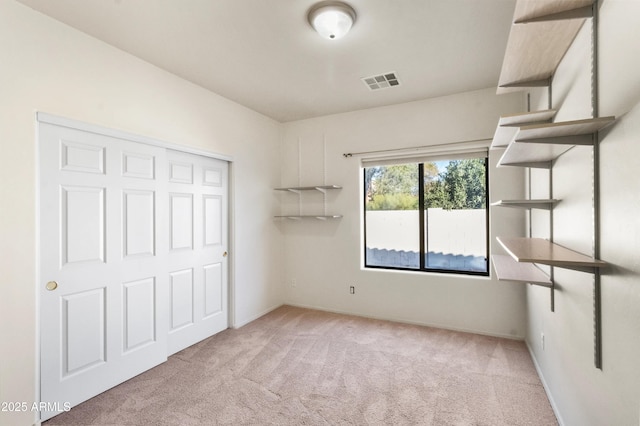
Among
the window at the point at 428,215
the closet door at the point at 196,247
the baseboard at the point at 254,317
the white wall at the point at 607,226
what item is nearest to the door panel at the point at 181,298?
the closet door at the point at 196,247

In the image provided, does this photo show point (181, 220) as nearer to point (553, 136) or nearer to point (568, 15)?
point (553, 136)

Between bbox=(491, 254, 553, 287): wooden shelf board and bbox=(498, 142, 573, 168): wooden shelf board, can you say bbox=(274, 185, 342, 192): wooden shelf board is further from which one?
bbox=(498, 142, 573, 168): wooden shelf board

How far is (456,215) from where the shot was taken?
3752 mm

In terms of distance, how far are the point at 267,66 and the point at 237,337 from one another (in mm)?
2976

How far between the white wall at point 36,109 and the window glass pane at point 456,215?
279 cm

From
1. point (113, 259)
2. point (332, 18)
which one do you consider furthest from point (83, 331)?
point (332, 18)

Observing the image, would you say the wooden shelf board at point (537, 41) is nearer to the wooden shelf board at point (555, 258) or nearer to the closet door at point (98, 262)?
the wooden shelf board at point (555, 258)

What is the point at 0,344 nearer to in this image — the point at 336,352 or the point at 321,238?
the point at 336,352

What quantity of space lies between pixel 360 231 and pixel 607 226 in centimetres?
300

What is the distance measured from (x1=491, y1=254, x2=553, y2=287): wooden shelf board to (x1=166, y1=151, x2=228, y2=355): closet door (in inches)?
117

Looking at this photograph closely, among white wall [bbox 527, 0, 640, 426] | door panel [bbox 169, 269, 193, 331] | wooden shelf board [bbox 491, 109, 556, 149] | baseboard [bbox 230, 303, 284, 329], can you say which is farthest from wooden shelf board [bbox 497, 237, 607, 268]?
baseboard [bbox 230, 303, 284, 329]

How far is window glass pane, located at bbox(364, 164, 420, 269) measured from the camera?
158 inches

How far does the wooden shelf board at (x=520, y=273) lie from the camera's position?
6.75 ft

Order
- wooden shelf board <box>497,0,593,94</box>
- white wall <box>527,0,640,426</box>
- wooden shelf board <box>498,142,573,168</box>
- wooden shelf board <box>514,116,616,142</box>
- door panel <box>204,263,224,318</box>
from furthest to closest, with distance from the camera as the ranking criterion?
door panel <box>204,263,224,318</box>
wooden shelf board <box>498,142,573,168</box>
wooden shelf board <box>497,0,593,94</box>
wooden shelf board <box>514,116,616,142</box>
white wall <box>527,0,640,426</box>
